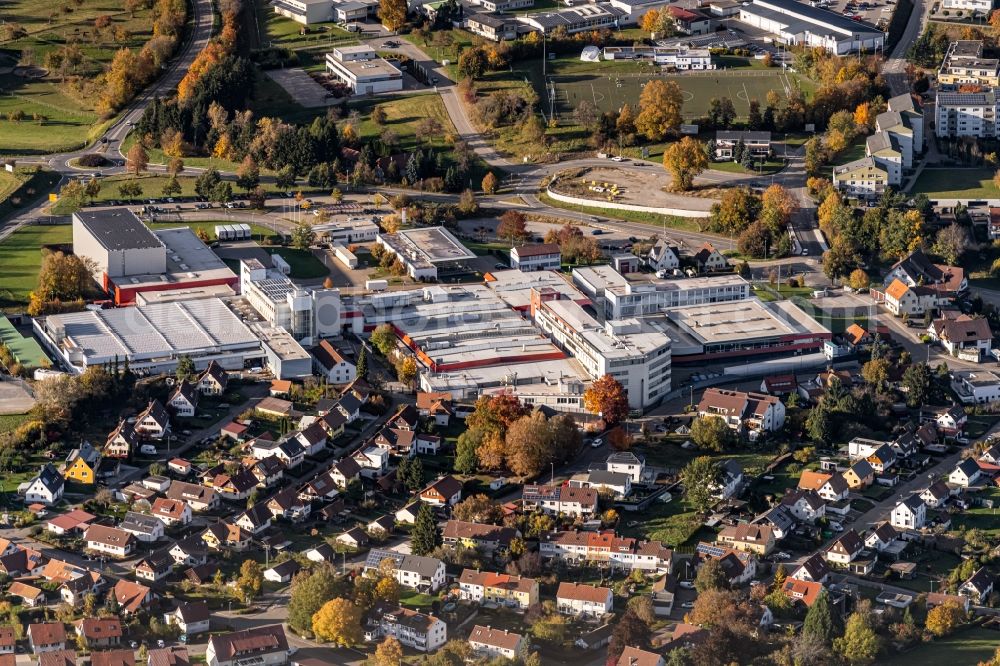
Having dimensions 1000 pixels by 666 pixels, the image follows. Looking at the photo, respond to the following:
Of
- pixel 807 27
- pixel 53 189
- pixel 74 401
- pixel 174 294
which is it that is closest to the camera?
pixel 74 401

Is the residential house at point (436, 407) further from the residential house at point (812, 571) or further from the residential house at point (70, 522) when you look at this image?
the residential house at point (812, 571)

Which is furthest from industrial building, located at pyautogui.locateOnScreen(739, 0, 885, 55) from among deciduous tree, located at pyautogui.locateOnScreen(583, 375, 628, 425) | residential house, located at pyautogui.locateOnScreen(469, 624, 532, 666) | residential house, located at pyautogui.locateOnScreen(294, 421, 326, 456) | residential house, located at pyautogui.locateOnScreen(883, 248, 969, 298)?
residential house, located at pyautogui.locateOnScreen(469, 624, 532, 666)

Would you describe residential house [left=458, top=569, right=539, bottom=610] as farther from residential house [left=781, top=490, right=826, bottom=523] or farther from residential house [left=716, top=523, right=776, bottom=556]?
residential house [left=781, top=490, right=826, bottom=523]

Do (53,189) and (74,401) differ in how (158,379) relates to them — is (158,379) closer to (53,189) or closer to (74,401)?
(74,401)

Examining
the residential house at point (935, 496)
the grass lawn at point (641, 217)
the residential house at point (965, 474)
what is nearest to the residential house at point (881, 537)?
the residential house at point (935, 496)

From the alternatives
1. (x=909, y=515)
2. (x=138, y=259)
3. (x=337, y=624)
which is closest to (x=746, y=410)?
(x=909, y=515)

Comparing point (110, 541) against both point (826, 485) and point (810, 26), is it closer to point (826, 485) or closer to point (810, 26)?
point (826, 485)

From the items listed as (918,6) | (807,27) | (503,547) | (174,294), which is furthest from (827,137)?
(503,547)
